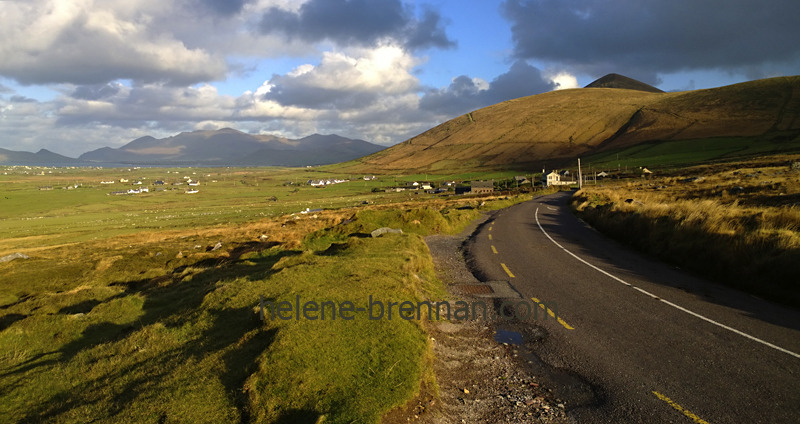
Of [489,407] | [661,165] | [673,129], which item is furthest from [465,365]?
[673,129]

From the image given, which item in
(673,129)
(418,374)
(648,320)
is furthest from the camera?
(673,129)

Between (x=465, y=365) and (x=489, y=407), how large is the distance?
1.50 m

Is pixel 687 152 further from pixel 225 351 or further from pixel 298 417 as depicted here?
pixel 298 417

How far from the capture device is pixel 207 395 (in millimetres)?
6078

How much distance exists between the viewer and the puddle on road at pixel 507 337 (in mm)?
9047

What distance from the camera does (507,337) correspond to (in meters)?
9.29

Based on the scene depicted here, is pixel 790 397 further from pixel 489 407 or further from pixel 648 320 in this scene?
pixel 489 407

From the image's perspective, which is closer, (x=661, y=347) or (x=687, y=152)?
(x=661, y=347)

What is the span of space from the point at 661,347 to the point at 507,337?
310 cm

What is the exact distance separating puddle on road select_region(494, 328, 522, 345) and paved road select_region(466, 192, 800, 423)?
45 centimetres

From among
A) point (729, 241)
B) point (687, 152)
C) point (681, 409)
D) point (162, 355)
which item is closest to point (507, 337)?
point (681, 409)

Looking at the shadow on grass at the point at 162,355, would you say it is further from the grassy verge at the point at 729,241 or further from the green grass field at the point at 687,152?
the green grass field at the point at 687,152

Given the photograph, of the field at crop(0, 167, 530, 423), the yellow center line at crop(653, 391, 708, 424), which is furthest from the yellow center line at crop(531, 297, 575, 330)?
the yellow center line at crop(653, 391, 708, 424)

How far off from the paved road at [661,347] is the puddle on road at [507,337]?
1.48 feet
